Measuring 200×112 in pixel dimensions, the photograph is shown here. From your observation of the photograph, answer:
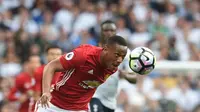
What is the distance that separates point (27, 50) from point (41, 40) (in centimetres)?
50

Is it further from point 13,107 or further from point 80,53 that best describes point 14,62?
point 80,53

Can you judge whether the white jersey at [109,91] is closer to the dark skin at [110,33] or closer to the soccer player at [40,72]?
the dark skin at [110,33]

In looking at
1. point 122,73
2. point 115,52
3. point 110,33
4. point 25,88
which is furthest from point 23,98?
point 115,52

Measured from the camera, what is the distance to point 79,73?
7379 millimetres

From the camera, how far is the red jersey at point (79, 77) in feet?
23.7

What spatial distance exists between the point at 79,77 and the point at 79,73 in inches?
2.6

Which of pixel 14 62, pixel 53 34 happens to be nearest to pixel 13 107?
pixel 14 62

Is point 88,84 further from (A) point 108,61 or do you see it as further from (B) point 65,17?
(B) point 65,17

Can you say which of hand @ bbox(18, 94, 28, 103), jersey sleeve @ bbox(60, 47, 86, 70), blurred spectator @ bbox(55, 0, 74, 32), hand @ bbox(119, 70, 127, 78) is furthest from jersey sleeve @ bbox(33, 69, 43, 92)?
blurred spectator @ bbox(55, 0, 74, 32)

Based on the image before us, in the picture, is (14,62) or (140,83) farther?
(14,62)

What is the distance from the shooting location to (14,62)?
13688 millimetres

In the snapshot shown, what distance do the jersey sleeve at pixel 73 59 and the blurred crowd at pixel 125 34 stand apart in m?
4.76

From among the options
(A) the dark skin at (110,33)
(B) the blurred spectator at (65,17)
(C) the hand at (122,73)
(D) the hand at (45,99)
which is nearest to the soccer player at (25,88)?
(C) the hand at (122,73)

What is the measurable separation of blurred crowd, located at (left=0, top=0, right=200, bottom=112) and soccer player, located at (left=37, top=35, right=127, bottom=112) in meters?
4.28
